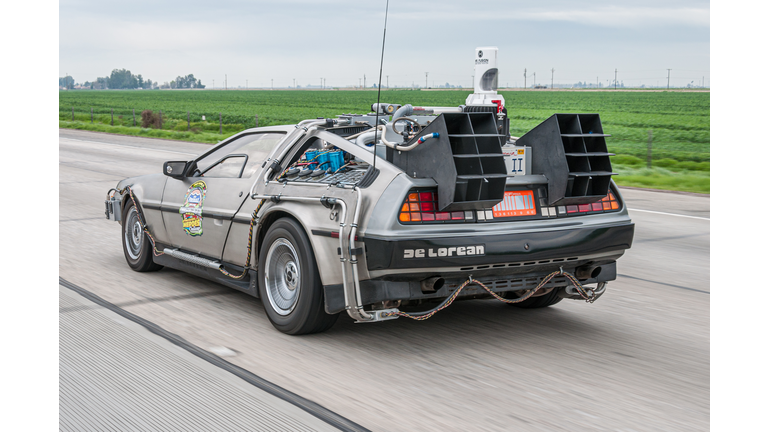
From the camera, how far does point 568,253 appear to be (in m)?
4.86

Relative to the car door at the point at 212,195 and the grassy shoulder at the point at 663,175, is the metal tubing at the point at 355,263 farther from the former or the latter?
the grassy shoulder at the point at 663,175

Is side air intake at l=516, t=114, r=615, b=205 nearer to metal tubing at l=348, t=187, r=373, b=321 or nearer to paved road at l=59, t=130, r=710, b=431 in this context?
paved road at l=59, t=130, r=710, b=431

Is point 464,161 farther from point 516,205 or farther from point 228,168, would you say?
point 228,168

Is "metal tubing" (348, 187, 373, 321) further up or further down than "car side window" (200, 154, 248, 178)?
further down

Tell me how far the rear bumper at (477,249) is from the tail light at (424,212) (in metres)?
0.14

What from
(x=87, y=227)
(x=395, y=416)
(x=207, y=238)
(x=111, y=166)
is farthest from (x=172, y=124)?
(x=395, y=416)

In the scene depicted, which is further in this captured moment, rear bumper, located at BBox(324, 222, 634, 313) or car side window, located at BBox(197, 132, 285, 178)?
car side window, located at BBox(197, 132, 285, 178)

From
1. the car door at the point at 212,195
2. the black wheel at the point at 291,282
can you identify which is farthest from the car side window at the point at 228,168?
the black wheel at the point at 291,282

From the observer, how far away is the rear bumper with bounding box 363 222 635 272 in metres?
4.39

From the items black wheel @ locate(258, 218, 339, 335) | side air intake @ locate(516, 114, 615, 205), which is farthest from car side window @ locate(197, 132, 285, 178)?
side air intake @ locate(516, 114, 615, 205)

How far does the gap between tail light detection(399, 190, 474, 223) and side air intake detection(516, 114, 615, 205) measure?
2.28 feet

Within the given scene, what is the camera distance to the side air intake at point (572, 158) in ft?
16.0

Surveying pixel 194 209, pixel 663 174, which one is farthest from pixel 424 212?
pixel 663 174

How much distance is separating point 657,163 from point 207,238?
686 inches
